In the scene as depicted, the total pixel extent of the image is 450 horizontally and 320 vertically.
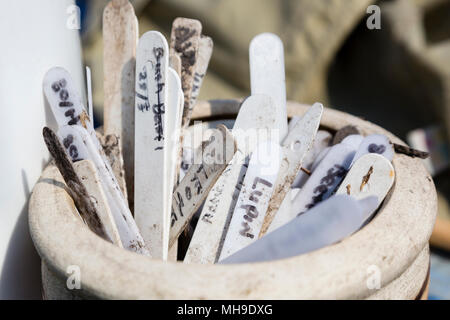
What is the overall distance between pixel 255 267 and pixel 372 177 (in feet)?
0.63

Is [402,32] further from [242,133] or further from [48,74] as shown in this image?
[48,74]

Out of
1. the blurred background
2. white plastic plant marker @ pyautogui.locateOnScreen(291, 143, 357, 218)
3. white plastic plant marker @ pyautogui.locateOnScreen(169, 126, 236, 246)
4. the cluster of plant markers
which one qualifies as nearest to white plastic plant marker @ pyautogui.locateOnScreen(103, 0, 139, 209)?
the cluster of plant markers

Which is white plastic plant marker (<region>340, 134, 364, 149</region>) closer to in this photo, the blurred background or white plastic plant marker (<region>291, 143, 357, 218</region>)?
white plastic plant marker (<region>291, 143, 357, 218</region>)

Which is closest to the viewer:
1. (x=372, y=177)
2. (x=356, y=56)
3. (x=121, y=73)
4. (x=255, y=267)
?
(x=255, y=267)

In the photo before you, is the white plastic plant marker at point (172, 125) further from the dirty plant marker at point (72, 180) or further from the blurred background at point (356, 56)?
the blurred background at point (356, 56)

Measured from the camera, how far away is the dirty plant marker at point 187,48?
626mm

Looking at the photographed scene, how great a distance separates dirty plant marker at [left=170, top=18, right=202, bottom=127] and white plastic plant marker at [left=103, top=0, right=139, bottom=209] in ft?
0.18

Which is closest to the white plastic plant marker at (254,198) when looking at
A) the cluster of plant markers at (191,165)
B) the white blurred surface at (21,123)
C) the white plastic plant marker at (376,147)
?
the cluster of plant markers at (191,165)

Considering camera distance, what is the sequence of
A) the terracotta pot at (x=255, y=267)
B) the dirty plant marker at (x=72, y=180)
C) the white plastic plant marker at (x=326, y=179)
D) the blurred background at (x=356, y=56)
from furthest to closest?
1. the blurred background at (x=356, y=56)
2. the white plastic plant marker at (x=326, y=179)
3. the dirty plant marker at (x=72, y=180)
4. the terracotta pot at (x=255, y=267)

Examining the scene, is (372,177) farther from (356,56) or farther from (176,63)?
(356,56)

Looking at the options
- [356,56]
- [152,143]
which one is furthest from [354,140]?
[356,56]

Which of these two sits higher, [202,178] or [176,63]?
[176,63]

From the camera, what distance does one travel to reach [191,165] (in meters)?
0.57

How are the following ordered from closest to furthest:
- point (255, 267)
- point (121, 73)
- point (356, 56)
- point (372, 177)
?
1. point (255, 267)
2. point (372, 177)
3. point (121, 73)
4. point (356, 56)
